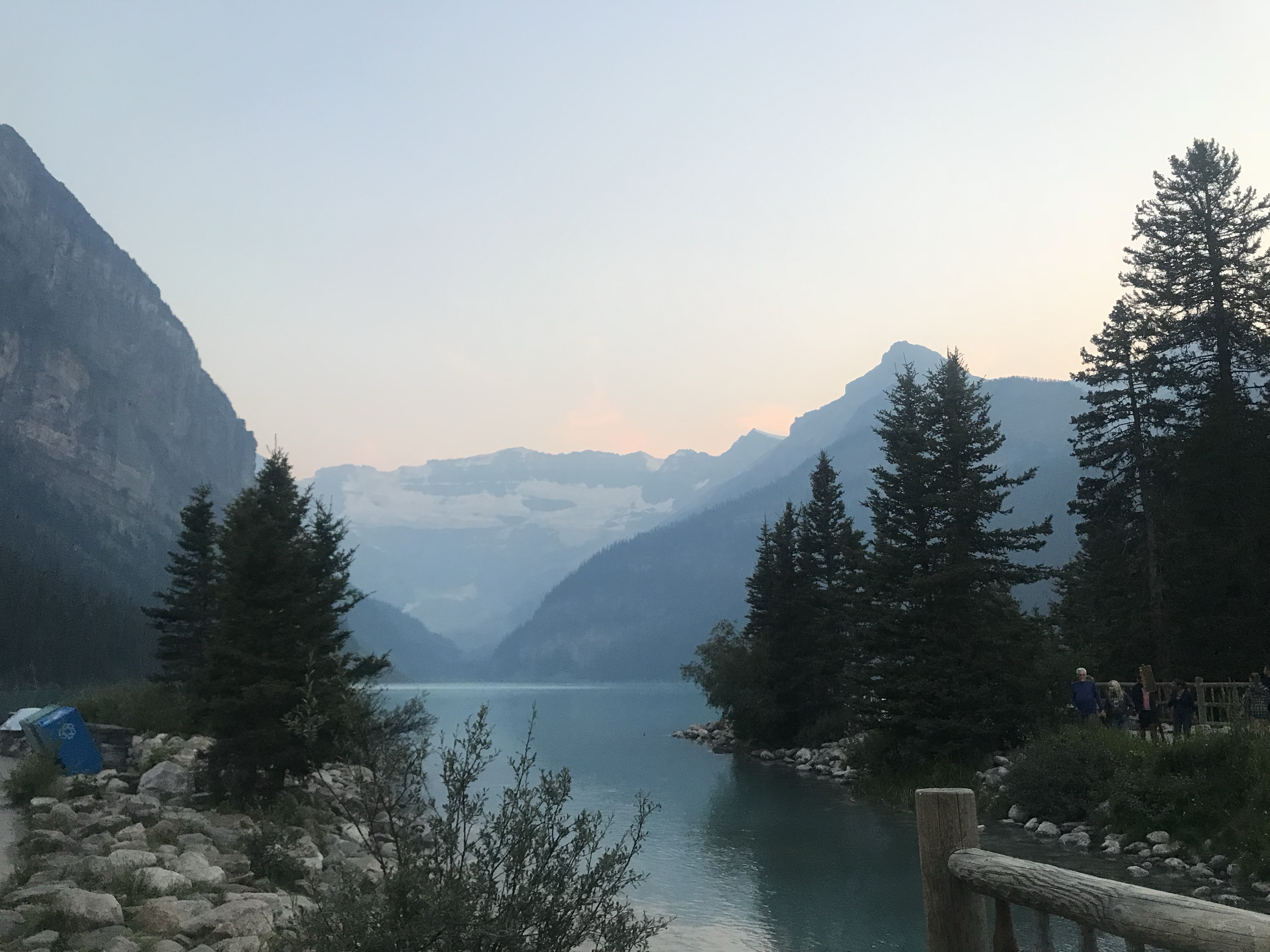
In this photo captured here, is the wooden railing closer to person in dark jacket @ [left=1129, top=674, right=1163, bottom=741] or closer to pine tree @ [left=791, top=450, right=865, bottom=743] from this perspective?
person in dark jacket @ [left=1129, top=674, right=1163, bottom=741]

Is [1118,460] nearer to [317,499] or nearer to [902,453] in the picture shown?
[902,453]

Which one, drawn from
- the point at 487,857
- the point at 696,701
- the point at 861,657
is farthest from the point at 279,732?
the point at 696,701

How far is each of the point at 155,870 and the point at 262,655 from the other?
27.9 ft

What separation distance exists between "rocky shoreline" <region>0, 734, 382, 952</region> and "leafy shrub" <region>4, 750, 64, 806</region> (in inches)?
15.4

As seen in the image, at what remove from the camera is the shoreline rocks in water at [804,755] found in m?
38.5

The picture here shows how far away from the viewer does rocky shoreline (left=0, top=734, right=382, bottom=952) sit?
10.8 metres

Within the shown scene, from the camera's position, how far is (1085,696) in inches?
1006

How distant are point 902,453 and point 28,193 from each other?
726 ft

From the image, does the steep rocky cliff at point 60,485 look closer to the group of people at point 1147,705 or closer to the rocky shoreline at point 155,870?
the rocky shoreline at point 155,870

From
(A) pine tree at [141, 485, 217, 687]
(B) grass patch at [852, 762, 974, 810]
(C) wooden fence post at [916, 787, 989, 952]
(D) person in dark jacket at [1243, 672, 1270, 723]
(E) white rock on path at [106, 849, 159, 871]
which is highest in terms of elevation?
(A) pine tree at [141, 485, 217, 687]

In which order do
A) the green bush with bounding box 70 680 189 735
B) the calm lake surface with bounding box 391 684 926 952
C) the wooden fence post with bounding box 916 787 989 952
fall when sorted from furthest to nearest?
the green bush with bounding box 70 680 189 735, the calm lake surface with bounding box 391 684 926 952, the wooden fence post with bounding box 916 787 989 952

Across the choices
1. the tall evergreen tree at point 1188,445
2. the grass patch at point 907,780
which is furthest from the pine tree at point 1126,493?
the grass patch at point 907,780

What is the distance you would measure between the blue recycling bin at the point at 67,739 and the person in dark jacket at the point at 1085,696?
2658 centimetres

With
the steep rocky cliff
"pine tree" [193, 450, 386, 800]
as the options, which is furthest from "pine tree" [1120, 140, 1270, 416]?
the steep rocky cliff
